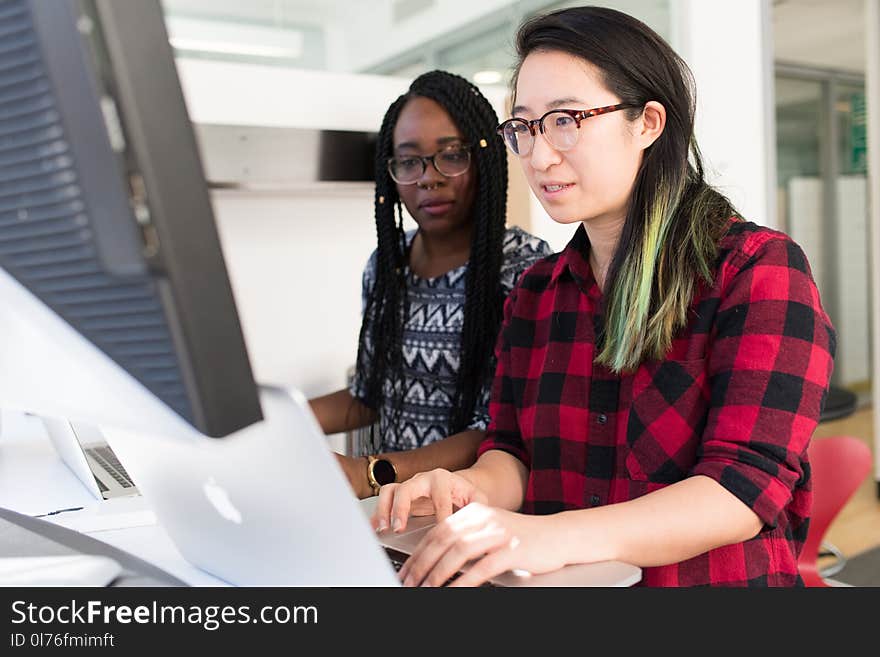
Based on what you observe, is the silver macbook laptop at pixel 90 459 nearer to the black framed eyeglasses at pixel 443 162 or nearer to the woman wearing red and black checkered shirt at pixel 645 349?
the woman wearing red and black checkered shirt at pixel 645 349

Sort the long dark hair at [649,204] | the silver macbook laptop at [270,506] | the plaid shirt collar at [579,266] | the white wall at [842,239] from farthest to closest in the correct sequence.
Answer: the white wall at [842,239] → the plaid shirt collar at [579,266] → the long dark hair at [649,204] → the silver macbook laptop at [270,506]

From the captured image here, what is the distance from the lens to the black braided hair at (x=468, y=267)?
1698mm

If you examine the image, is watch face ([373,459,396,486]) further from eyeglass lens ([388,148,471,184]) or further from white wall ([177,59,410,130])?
white wall ([177,59,410,130])

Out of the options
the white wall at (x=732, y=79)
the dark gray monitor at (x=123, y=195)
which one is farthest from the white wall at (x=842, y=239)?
the dark gray monitor at (x=123, y=195)

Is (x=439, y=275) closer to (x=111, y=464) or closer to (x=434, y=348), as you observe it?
(x=434, y=348)

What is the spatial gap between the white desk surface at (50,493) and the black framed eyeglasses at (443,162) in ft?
2.91

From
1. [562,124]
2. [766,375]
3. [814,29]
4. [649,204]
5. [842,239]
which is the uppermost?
[814,29]

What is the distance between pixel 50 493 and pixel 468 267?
91 centimetres

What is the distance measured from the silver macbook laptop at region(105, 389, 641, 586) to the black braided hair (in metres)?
0.95

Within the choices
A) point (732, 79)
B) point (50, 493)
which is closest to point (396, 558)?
point (50, 493)

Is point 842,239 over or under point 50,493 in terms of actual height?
over

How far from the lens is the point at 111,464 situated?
1251mm

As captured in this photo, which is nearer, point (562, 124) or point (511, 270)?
point (562, 124)

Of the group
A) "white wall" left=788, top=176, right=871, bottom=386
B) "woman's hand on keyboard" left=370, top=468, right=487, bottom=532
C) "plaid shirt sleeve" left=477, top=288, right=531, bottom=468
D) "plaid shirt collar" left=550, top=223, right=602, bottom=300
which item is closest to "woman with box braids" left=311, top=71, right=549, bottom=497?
"plaid shirt sleeve" left=477, top=288, right=531, bottom=468
